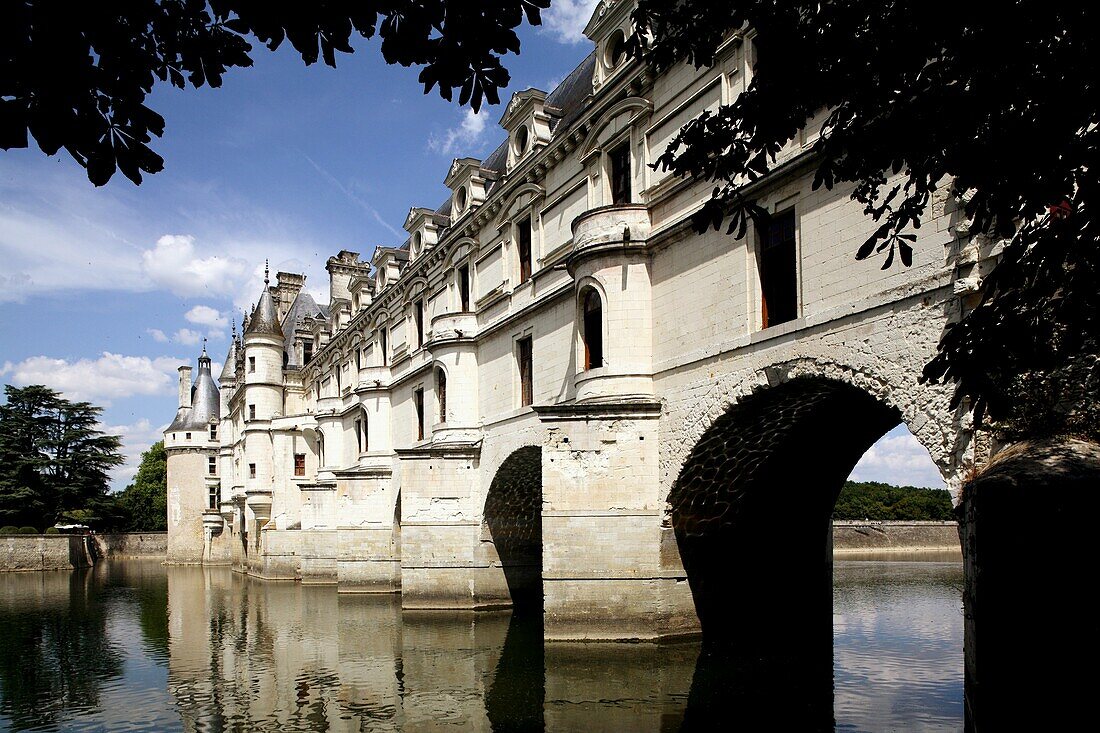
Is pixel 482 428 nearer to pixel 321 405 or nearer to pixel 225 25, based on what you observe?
pixel 321 405

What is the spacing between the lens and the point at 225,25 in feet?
13.1

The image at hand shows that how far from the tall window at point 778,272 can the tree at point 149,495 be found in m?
68.6

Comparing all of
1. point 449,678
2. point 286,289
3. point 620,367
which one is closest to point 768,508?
point 620,367

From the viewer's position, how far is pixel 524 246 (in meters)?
23.0

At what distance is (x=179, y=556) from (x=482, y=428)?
46.2 metres

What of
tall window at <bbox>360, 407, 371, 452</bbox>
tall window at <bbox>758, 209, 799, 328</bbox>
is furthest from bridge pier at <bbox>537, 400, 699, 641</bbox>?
tall window at <bbox>360, 407, 371, 452</bbox>

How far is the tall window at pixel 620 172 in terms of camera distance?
18.3 m

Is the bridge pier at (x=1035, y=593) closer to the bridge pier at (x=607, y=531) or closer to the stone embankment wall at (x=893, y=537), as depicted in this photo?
the bridge pier at (x=607, y=531)

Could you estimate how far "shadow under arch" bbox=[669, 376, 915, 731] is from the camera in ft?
47.6

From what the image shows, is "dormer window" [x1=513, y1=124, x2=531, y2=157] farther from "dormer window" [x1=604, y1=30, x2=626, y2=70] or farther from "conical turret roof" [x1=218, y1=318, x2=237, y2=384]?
"conical turret roof" [x1=218, y1=318, x2=237, y2=384]

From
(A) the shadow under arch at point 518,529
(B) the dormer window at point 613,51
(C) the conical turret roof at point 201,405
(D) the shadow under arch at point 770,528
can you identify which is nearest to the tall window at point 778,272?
(D) the shadow under arch at point 770,528

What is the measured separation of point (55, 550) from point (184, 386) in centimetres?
1957

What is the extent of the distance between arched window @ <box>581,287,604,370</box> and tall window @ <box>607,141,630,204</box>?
2.10 meters

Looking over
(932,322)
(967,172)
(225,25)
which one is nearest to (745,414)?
(932,322)
